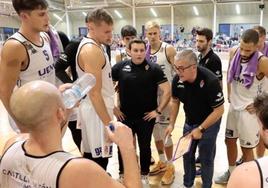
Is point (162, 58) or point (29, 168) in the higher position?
point (162, 58)

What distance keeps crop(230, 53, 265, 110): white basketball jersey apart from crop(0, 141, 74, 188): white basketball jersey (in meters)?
2.36

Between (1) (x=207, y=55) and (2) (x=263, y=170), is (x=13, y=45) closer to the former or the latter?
(2) (x=263, y=170)

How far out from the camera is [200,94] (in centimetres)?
272

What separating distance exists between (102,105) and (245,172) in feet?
4.98

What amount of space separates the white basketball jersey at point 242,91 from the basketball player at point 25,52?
1893mm

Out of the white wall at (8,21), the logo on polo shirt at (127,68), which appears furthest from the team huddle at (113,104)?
the white wall at (8,21)

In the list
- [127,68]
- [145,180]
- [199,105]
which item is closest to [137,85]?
[127,68]

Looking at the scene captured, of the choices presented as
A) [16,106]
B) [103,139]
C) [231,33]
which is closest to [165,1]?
[231,33]

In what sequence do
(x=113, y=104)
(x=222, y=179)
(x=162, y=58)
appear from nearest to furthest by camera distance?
(x=113, y=104) → (x=222, y=179) → (x=162, y=58)

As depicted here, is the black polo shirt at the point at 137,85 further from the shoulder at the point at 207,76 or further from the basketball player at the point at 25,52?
the basketball player at the point at 25,52

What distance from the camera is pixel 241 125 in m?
3.15

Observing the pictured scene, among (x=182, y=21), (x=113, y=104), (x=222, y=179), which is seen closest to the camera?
(x=113, y=104)

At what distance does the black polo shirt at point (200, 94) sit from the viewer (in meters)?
2.68

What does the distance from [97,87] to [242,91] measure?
1.56 meters
